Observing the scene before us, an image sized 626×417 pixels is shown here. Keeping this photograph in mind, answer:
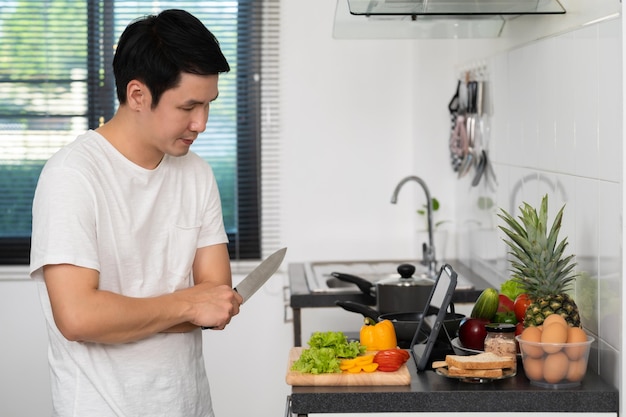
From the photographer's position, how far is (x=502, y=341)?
1797mm

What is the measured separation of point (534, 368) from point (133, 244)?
795mm

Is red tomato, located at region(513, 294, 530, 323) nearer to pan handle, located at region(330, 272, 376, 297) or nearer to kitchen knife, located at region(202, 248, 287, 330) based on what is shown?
kitchen knife, located at region(202, 248, 287, 330)

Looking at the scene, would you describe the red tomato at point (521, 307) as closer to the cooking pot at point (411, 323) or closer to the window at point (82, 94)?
the cooking pot at point (411, 323)

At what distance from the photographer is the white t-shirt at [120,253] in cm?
151

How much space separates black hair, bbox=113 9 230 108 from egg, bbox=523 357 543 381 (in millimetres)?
819

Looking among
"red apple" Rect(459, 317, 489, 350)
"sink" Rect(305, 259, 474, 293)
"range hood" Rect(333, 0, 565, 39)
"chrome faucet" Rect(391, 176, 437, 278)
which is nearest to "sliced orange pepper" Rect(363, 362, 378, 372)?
"red apple" Rect(459, 317, 489, 350)

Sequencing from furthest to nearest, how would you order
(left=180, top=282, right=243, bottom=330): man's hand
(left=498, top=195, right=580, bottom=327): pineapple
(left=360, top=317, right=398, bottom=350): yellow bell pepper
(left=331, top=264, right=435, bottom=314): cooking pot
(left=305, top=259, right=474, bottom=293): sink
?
(left=305, top=259, right=474, bottom=293): sink, (left=331, top=264, right=435, bottom=314): cooking pot, (left=360, top=317, right=398, bottom=350): yellow bell pepper, (left=498, top=195, right=580, bottom=327): pineapple, (left=180, top=282, right=243, bottom=330): man's hand

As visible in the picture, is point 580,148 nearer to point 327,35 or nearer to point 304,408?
point 304,408

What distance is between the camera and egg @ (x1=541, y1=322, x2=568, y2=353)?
1.70 metres

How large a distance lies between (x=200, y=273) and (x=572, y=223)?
2.82 feet

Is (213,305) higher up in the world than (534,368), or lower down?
higher up

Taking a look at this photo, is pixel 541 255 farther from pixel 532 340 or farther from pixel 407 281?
pixel 407 281

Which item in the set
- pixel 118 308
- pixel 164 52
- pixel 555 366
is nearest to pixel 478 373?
pixel 555 366

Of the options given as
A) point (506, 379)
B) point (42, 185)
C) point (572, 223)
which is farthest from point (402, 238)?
point (42, 185)
